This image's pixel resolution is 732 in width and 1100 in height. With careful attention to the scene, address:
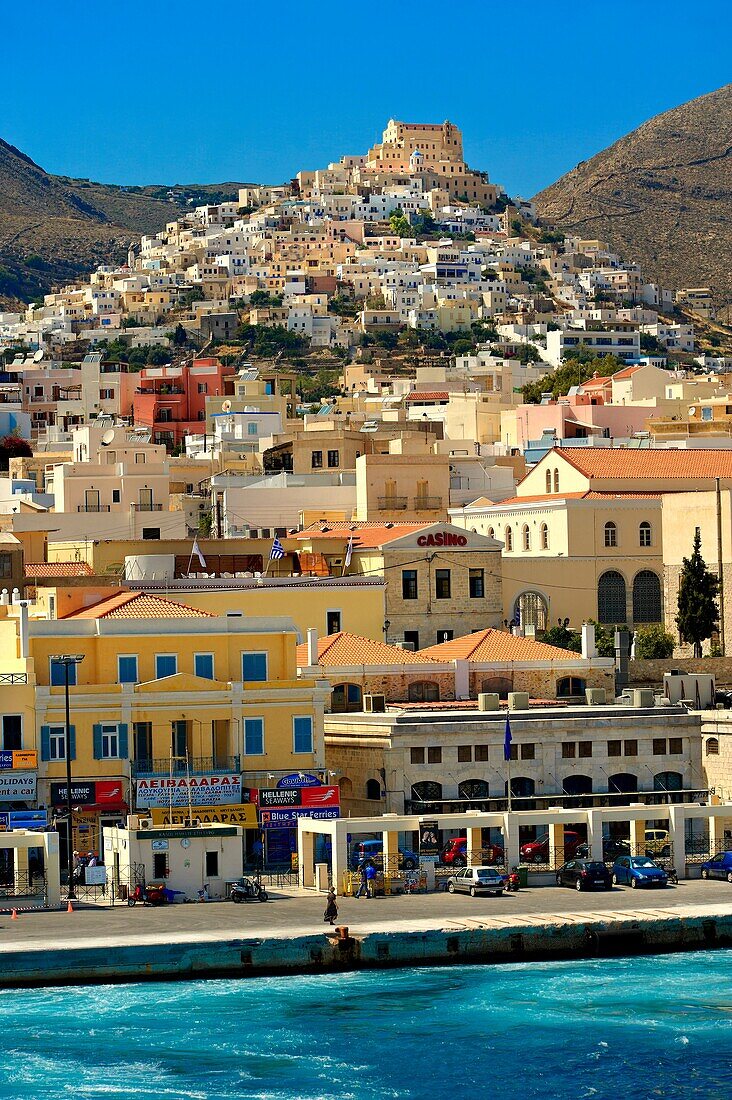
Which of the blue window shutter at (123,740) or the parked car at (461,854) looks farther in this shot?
the blue window shutter at (123,740)

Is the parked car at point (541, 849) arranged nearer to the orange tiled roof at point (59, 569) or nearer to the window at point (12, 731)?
the window at point (12, 731)

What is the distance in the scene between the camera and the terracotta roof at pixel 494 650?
5600 centimetres

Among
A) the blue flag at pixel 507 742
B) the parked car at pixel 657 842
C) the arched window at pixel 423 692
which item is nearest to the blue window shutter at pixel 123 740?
the blue flag at pixel 507 742

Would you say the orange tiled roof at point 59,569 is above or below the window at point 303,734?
above

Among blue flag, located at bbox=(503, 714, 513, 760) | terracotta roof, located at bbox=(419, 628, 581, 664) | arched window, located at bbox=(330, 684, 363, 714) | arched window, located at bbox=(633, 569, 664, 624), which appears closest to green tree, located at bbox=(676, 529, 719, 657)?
arched window, located at bbox=(633, 569, 664, 624)

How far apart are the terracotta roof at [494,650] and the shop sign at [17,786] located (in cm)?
1318

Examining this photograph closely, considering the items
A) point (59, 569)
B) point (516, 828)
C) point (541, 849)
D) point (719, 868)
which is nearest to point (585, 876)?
point (516, 828)

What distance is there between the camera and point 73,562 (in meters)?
69.2

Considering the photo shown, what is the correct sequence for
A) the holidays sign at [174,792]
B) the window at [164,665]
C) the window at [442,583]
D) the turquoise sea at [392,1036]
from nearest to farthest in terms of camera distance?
1. the turquoise sea at [392,1036]
2. the holidays sign at [174,792]
3. the window at [164,665]
4. the window at [442,583]

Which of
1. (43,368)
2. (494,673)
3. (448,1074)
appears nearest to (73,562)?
(494,673)

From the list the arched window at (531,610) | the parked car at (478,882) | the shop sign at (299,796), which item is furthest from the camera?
the arched window at (531,610)

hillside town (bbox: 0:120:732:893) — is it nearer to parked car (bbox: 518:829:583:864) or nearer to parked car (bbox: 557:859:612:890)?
parked car (bbox: 518:829:583:864)

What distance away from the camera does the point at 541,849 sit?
46719 millimetres

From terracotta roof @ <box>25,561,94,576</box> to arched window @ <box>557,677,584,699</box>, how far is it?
15169 millimetres
